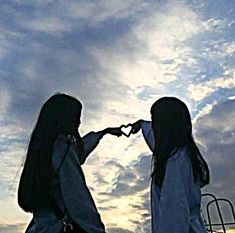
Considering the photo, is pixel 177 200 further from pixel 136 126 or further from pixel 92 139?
pixel 92 139

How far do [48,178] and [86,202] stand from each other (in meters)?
0.45

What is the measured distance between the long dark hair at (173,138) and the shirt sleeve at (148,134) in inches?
15.4

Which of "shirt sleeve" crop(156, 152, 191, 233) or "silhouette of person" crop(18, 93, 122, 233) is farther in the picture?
"silhouette of person" crop(18, 93, 122, 233)

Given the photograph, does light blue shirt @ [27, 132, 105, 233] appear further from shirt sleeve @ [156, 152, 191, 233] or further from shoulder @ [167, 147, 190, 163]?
shoulder @ [167, 147, 190, 163]

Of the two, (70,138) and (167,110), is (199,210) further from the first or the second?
(70,138)

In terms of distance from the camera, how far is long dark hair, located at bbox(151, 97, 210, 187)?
4.91 m

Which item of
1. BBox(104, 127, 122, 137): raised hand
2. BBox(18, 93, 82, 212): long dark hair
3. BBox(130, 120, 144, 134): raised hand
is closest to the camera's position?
BBox(18, 93, 82, 212): long dark hair

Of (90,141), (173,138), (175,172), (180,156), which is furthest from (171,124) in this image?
(90,141)

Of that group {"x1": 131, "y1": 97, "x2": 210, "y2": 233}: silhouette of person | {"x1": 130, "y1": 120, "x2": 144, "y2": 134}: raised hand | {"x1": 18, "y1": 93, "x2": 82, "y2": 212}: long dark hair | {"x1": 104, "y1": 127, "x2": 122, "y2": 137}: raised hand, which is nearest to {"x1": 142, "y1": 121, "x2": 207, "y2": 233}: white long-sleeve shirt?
{"x1": 131, "y1": 97, "x2": 210, "y2": 233}: silhouette of person

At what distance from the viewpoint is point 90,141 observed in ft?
20.2

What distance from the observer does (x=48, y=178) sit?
5.14 metres

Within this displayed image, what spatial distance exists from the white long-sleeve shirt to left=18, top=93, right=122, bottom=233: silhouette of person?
1.89 ft

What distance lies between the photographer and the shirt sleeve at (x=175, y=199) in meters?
4.59

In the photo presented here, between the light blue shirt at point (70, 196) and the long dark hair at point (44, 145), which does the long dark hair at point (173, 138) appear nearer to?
the light blue shirt at point (70, 196)
